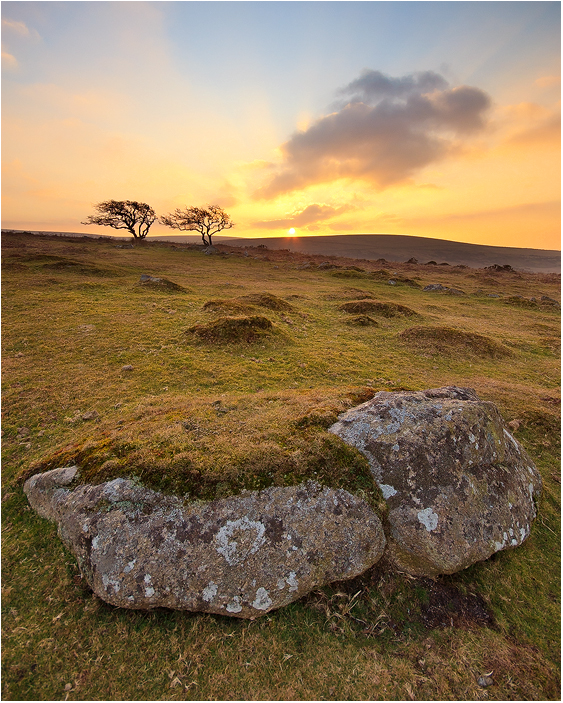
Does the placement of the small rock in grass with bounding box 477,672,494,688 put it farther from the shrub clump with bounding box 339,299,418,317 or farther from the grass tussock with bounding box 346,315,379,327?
the shrub clump with bounding box 339,299,418,317

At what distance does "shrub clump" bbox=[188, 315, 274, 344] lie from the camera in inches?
585

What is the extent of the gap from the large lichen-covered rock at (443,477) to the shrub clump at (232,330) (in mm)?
9063

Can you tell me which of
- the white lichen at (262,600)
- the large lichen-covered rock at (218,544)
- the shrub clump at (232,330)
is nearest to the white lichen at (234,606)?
the large lichen-covered rock at (218,544)

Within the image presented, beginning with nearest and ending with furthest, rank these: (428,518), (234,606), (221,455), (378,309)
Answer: (234,606) → (428,518) → (221,455) → (378,309)

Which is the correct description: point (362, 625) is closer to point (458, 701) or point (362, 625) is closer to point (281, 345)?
point (458, 701)

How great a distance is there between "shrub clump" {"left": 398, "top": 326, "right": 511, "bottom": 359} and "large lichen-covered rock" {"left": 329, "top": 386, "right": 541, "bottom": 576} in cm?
1061

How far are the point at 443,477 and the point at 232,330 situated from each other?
11.5 m

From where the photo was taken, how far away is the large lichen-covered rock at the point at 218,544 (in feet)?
14.2

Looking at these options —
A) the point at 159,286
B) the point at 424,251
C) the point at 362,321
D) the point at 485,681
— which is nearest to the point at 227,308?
the point at 362,321

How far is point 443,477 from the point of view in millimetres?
5469

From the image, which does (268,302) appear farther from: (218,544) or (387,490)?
(218,544)

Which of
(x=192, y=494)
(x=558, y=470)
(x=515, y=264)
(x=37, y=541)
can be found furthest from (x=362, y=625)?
(x=515, y=264)

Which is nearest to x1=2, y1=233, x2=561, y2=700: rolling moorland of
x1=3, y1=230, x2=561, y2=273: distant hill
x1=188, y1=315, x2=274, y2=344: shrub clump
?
x1=188, y1=315, x2=274, y2=344: shrub clump

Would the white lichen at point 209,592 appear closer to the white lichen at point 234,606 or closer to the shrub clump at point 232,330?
the white lichen at point 234,606
